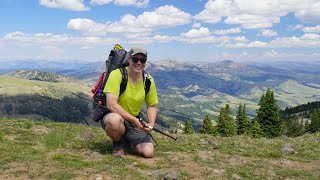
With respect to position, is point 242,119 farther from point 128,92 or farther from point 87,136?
point 128,92

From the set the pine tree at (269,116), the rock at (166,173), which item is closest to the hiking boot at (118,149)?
the rock at (166,173)

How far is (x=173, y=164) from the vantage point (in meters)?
11.0

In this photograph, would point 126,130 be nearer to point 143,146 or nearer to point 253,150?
point 143,146

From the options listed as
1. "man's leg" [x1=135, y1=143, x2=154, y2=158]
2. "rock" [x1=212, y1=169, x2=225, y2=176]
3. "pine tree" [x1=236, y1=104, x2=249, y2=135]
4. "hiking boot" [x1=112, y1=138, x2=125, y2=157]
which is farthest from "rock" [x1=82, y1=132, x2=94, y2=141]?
"pine tree" [x1=236, y1=104, x2=249, y2=135]

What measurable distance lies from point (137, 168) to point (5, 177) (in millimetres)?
3859

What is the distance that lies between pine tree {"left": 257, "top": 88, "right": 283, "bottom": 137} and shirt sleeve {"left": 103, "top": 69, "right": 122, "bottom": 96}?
188 feet

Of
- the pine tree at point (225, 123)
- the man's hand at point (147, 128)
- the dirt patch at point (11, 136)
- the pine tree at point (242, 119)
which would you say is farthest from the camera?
the pine tree at point (242, 119)

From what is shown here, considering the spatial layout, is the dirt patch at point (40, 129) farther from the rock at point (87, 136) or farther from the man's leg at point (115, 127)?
the man's leg at point (115, 127)

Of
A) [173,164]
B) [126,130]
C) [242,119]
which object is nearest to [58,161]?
[126,130]

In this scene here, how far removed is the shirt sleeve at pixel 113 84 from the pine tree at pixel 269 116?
188 ft

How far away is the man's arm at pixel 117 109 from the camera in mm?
10484

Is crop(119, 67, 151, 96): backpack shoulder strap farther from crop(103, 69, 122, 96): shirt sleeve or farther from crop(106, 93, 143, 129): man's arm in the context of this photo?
crop(106, 93, 143, 129): man's arm

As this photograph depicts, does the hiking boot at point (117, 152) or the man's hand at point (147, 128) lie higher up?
the man's hand at point (147, 128)

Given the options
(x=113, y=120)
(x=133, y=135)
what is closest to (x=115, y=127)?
(x=113, y=120)
